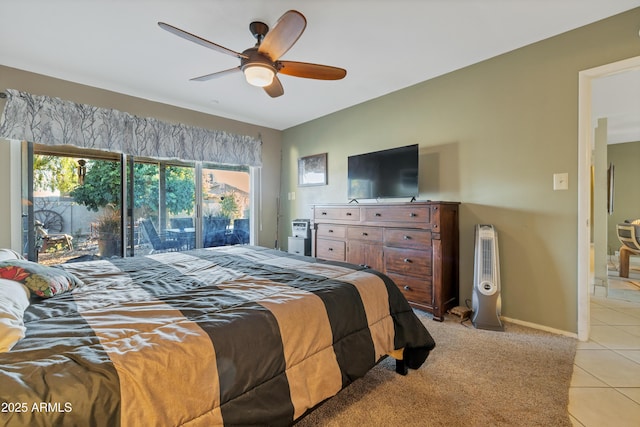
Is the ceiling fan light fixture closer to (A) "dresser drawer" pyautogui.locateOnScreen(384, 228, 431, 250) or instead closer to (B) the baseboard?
(A) "dresser drawer" pyautogui.locateOnScreen(384, 228, 431, 250)

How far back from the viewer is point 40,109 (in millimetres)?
2900

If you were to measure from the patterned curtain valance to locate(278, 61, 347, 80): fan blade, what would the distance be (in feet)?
7.55

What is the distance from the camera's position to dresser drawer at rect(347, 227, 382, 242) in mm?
3082

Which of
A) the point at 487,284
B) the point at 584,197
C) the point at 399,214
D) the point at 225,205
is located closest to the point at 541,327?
the point at 487,284

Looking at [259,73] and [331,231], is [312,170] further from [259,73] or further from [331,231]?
[259,73]

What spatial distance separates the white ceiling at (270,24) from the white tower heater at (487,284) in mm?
1680

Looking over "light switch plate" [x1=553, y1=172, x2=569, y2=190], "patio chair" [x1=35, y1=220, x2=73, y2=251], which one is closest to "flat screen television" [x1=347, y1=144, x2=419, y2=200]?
"light switch plate" [x1=553, y1=172, x2=569, y2=190]

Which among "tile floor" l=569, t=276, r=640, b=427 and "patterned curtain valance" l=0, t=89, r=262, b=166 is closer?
"tile floor" l=569, t=276, r=640, b=427

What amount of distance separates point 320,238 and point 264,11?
2506 mm

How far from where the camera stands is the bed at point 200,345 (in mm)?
738

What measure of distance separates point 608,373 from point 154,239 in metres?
4.57

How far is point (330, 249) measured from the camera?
11.8 feet

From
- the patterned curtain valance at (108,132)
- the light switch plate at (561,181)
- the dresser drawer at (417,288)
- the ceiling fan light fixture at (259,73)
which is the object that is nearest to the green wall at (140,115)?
the patterned curtain valance at (108,132)

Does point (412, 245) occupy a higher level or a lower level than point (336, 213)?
lower
